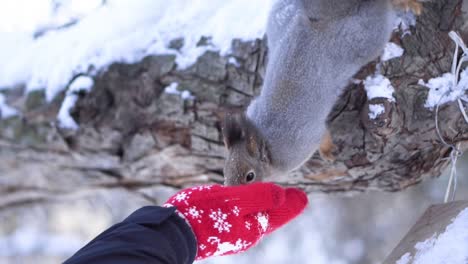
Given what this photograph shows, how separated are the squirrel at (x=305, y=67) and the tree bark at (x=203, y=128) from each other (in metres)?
0.05

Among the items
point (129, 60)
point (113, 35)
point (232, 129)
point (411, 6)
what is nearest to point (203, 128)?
point (232, 129)

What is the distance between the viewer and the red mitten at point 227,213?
97 cm

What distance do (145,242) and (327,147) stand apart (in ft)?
2.23

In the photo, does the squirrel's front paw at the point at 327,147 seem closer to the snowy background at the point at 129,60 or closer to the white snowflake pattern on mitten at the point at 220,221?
the snowy background at the point at 129,60

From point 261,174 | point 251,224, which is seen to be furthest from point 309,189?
point 251,224

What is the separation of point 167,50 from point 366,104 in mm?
602

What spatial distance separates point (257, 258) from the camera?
204 cm

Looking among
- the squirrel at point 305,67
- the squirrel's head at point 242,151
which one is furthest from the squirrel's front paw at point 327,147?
the squirrel's head at point 242,151

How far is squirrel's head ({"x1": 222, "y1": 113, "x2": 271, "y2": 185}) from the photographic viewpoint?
4.31 feet

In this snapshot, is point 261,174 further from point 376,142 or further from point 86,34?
point 86,34

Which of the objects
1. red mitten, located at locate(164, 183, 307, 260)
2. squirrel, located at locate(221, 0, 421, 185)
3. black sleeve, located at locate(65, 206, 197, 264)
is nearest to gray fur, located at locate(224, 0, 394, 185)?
squirrel, located at locate(221, 0, 421, 185)

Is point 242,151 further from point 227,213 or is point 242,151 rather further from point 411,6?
point 411,6

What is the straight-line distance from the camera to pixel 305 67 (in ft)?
4.26

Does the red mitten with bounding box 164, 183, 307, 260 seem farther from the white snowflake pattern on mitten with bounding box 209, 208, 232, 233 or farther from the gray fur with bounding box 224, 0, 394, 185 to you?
the gray fur with bounding box 224, 0, 394, 185
